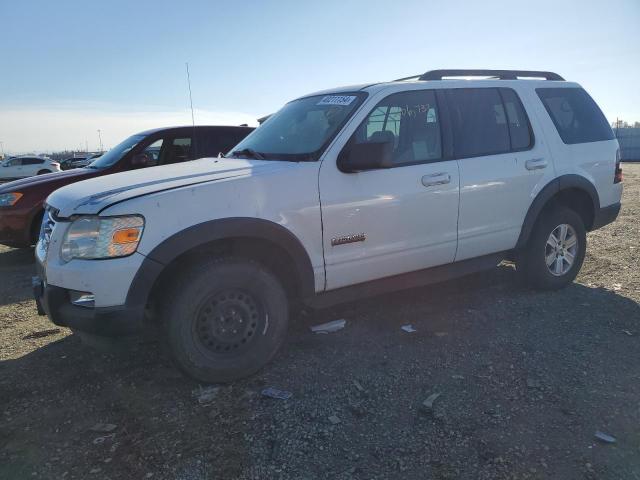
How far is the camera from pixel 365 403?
3.01m

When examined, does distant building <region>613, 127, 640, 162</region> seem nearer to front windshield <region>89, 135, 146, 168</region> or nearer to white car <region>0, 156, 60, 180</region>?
front windshield <region>89, 135, 146, 168</region>

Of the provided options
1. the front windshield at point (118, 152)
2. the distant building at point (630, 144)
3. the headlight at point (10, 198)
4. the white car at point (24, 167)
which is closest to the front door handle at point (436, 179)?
the front windshield at point (118, 152)

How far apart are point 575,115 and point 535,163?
915 mm

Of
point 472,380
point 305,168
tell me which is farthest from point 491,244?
point 305,168

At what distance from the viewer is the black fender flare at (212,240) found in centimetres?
289

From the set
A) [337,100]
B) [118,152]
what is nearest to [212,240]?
[337,100]

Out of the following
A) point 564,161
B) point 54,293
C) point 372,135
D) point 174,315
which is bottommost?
point 174,315

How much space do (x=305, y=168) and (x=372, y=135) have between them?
2.19ft

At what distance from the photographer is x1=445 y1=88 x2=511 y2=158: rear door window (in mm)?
4152

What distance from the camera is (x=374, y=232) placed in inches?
143

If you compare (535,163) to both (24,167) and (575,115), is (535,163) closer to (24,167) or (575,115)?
(575,115)

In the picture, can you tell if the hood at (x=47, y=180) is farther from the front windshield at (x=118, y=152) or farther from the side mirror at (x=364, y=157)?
the side mirror at (x=364, y=157)

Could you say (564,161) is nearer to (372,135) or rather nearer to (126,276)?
(372,135)

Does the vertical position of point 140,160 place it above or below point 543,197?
above
